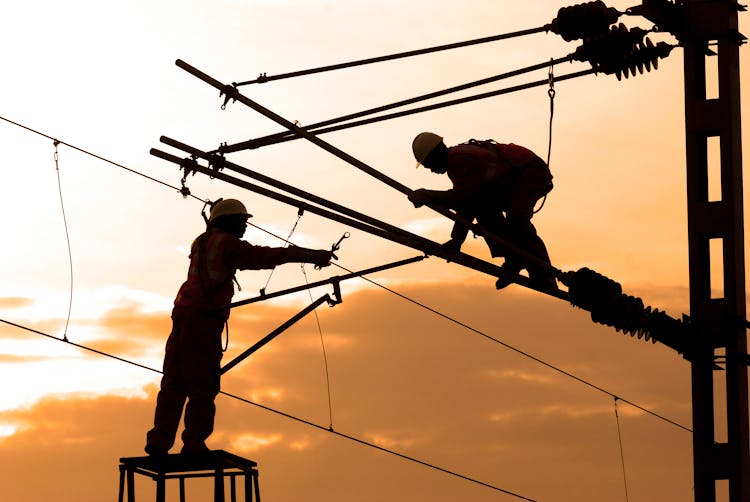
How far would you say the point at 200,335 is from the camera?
28.0 meters

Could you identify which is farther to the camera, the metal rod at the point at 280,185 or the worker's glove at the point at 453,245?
the worker's glove at the point at 453,245

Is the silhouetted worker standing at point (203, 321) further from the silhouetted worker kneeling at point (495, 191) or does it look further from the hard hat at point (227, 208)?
the silhouetted worker kneeling at point (495, 191)

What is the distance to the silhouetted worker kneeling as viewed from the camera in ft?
91.1

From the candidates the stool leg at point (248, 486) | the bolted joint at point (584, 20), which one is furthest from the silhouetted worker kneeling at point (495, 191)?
the stool leg at point (248, 486)

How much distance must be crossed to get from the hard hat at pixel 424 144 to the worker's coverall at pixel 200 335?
1.64 metres

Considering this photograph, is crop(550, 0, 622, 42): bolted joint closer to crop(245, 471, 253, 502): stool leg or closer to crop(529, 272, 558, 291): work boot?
crop(529, 272, 558, 291): work boot

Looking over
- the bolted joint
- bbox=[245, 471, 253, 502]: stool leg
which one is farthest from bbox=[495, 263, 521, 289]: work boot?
bbox=[245, 471, 253, 502]: stool leg

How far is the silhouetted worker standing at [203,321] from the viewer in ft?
91.1

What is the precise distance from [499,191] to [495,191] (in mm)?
44

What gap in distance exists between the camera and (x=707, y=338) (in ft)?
92.2

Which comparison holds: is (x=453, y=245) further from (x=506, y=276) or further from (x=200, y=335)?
(x=200, y=335)

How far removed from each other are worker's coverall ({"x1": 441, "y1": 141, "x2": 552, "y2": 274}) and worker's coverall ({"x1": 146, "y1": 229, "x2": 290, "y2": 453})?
1.86m

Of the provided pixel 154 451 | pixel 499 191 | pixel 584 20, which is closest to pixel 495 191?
pixel 499 191

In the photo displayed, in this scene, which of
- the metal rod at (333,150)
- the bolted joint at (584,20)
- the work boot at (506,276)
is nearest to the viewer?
the metal rod at (333,150)
